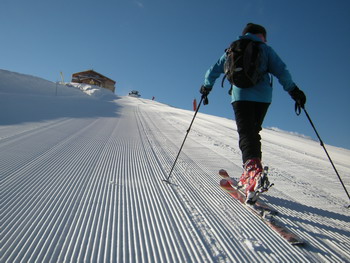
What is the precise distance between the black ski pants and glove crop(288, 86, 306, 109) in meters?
0.27

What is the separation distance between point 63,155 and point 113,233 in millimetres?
2050

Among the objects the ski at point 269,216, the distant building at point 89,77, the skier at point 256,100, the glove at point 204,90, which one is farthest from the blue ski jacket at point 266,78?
the distant building at point 89,77

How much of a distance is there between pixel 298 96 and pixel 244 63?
680 millimetres

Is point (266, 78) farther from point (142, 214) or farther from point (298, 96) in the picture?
point (142, 214)

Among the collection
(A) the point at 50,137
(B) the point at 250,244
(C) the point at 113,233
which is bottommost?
(A) the point at 50,137

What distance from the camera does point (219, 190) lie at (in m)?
2.47

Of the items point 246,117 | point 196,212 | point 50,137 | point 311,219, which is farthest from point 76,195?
point 50,137

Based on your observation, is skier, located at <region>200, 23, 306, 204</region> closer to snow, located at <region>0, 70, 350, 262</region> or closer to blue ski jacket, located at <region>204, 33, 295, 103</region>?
blue ski jacket, located at <region>204, 33, 295, 103</region>

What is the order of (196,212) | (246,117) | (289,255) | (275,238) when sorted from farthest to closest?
(246,117)
(196,212)
(275,238)
(289,255)

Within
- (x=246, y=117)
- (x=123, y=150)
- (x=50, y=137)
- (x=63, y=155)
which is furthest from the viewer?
(x=50, y=137)

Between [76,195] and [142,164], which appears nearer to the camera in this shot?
[76,195]

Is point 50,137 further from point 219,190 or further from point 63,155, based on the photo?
point 219,190

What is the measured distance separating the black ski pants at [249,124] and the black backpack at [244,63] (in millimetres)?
237

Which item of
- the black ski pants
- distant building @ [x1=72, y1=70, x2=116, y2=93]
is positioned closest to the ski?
the black ski pants
